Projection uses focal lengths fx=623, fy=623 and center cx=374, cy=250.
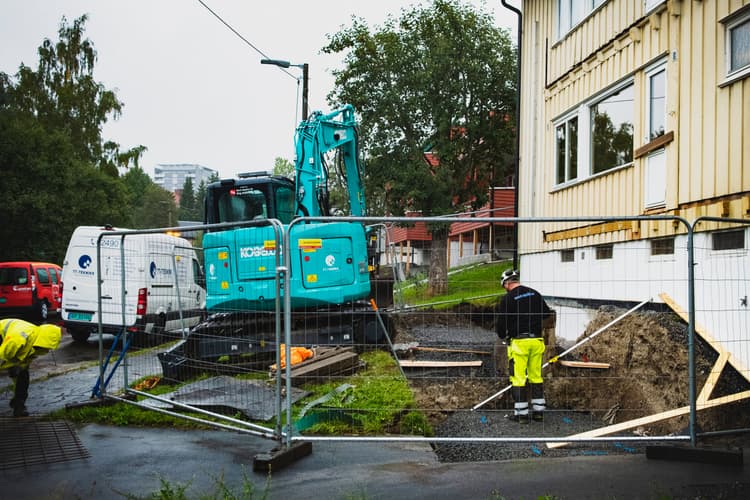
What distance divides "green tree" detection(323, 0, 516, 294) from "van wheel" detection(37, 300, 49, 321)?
11.4 meters

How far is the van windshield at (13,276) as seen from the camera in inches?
755

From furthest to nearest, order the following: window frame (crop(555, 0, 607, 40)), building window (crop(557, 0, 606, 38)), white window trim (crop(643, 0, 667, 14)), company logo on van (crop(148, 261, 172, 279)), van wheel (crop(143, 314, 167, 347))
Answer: building window (crop(557, 0, 606, 38)), window frame (crop(555, 0, 607, 40)), company logo on van (crop(148, 261, 172, 279)), white window trim (crop(643, 0, 667, 14)), van wheel (crop(143, 314, 167, 347))

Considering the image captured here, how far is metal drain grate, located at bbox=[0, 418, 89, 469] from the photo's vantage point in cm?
531

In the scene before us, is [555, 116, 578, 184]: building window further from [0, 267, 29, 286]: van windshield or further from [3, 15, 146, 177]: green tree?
[3, 15, 146, 177]: green tree

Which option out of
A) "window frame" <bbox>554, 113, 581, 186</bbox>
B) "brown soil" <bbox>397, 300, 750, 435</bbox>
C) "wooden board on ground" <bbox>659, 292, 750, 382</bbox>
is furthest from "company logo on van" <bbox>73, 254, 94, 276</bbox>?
"wooden board on ground" <bbox>659, 292, 750, 382</bbox>

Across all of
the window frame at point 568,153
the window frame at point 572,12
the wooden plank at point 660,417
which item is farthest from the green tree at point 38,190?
the wooden plank at point 660,417

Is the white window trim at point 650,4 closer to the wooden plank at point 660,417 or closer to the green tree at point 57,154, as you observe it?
the wooden plank at point 660,417

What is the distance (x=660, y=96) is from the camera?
28.7ft

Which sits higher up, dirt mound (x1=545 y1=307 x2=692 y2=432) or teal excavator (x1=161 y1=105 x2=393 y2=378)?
teal excavator (x1=161 y1=105 x2=393 y2=378)

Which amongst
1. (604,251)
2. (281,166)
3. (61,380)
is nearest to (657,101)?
(604,251)

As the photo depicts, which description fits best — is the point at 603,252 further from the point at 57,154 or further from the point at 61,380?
the point at 57,154

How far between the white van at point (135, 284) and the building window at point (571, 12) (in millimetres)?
7927

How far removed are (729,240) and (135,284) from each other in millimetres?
8897

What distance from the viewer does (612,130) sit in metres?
10.1
